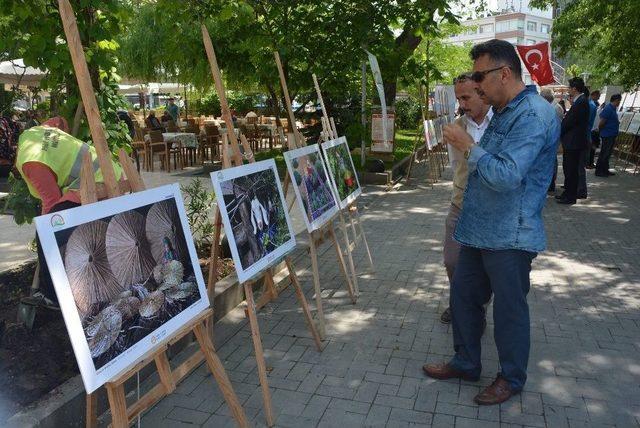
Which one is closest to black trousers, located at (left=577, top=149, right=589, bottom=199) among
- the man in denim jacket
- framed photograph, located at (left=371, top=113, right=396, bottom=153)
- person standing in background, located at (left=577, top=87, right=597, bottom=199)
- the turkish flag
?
person standing in background, located at (left=577, top=87, right=597, bottom=199)

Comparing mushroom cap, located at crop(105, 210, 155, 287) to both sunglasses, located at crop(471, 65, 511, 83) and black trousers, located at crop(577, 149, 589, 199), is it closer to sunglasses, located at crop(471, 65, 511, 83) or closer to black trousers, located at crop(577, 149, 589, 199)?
sunglasses, located at crop(471, 65, 511, 83)

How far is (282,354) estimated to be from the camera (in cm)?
407

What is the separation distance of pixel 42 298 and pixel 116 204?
6.88 ft

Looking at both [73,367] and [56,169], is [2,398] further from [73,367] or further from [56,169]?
[56,169]

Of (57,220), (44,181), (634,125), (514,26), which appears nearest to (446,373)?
(57,220)

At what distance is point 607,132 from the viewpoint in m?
12.4

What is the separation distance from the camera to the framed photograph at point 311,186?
4.28 metres

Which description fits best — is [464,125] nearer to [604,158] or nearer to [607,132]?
[607,132]

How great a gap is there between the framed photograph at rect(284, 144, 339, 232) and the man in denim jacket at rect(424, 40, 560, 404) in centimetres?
138

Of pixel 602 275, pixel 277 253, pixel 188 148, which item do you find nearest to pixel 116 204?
pixel 277 253

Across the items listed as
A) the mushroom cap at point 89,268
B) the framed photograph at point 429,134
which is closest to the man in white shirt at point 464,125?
the mushroom cap at point 89,268

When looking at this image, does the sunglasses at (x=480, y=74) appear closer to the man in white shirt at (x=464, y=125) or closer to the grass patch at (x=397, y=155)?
the man in white shirt at (x=464, y=125)

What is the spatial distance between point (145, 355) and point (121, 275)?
14.6 inches

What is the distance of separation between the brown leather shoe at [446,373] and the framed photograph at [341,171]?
1873mm
